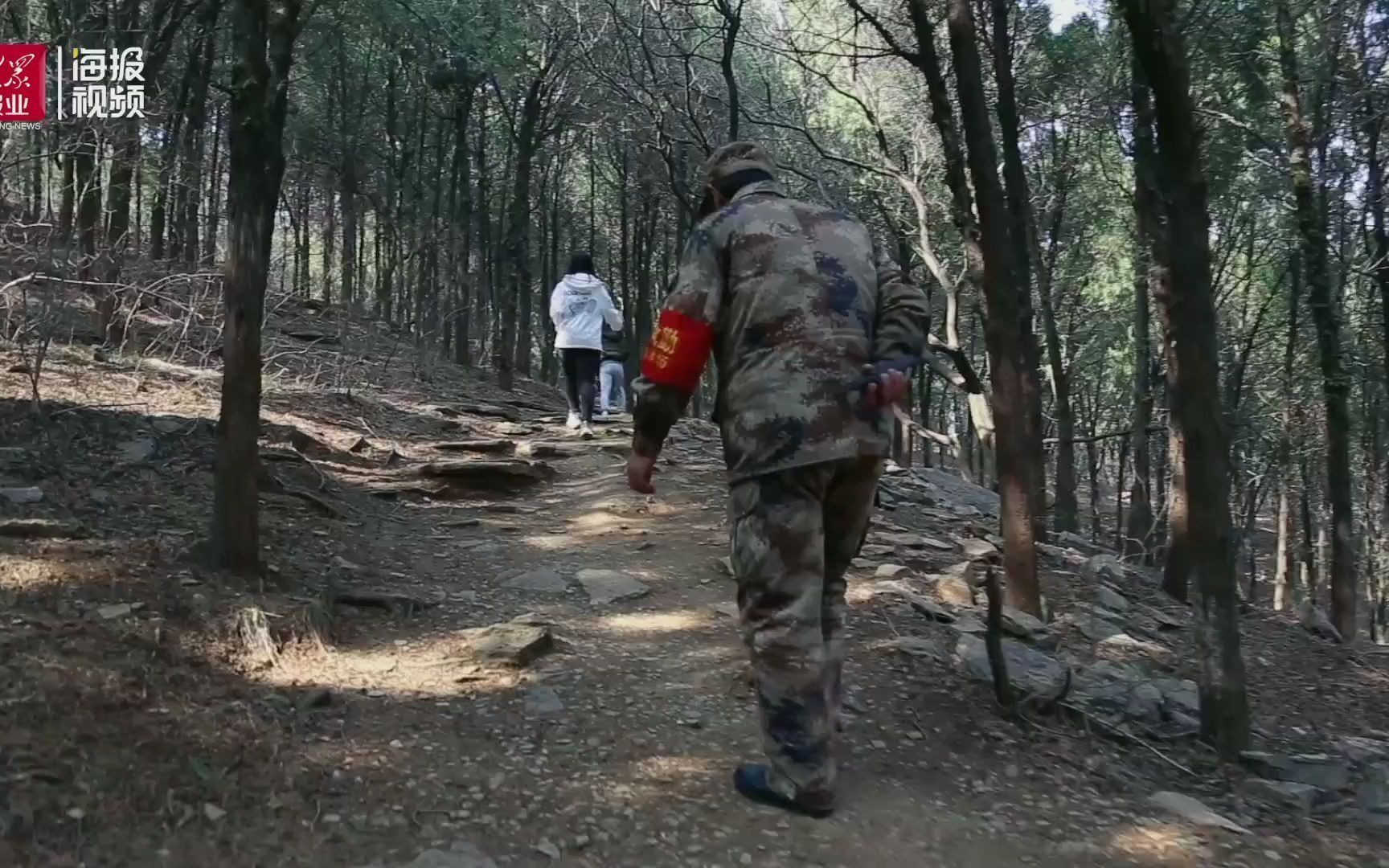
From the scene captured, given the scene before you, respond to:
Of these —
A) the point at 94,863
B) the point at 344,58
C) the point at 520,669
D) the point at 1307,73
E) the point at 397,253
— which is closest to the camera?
the point at 94,863

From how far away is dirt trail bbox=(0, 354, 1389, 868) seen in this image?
3.12 meters

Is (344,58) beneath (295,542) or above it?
above

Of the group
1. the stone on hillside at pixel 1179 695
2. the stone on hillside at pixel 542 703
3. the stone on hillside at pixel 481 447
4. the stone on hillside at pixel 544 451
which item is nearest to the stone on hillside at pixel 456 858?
the stone on hillside at pixel 542 703

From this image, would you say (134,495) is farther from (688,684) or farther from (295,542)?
(688,684)

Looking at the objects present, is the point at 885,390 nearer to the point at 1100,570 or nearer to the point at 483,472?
the point at 483,472

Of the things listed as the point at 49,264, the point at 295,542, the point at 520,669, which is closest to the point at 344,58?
the point at 49,264

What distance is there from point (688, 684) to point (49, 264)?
15.3 feet

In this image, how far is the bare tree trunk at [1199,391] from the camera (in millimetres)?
4652

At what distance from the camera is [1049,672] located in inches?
199

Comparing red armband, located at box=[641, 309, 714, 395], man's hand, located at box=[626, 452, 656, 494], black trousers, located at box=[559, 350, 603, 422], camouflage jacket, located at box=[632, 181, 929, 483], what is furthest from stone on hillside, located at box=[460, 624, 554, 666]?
black trousers, located at box=[559, 350, 603, 422]

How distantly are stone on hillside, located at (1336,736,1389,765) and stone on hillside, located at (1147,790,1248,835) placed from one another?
99.0 inches

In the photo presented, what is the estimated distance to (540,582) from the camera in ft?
20.6

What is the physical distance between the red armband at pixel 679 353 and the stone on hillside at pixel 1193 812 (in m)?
2.47

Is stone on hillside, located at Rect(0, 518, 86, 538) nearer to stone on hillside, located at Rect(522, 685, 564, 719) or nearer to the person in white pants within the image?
stone on hillside, located at Rect(522, 685, 564, 719)
